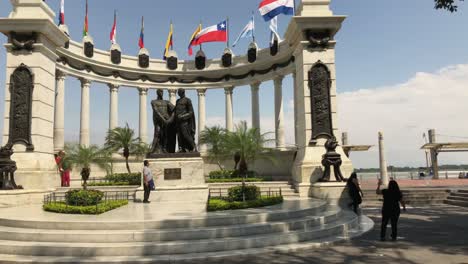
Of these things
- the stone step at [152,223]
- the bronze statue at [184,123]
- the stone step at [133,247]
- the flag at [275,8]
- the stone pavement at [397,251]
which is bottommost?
the stone pavement at [397,251]

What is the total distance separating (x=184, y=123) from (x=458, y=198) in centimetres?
1878

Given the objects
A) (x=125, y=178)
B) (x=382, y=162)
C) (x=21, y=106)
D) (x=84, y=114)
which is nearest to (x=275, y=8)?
(x=125, y=178)

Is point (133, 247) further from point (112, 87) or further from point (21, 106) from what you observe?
point (112, 87)

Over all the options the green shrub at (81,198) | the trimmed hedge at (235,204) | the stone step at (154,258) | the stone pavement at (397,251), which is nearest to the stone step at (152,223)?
the stone step at (154,258)

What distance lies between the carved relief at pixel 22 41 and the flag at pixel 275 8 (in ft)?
56.6

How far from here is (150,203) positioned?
16.2 m

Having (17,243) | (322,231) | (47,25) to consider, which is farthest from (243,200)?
(47,25)

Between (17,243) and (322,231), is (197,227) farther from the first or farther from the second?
(17,243)

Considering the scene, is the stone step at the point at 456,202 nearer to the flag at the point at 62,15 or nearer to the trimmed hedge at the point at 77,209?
the trimmed hedge at the point at 77,209

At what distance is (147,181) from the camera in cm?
1599

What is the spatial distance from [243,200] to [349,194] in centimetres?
623

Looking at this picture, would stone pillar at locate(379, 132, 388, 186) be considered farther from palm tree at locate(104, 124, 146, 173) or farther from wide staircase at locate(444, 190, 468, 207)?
palm tree at locate(104, 124, 146, 173)

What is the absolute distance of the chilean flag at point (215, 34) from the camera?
3725cm

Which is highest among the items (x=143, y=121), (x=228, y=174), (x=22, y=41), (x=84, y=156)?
(x=22, y=41)
